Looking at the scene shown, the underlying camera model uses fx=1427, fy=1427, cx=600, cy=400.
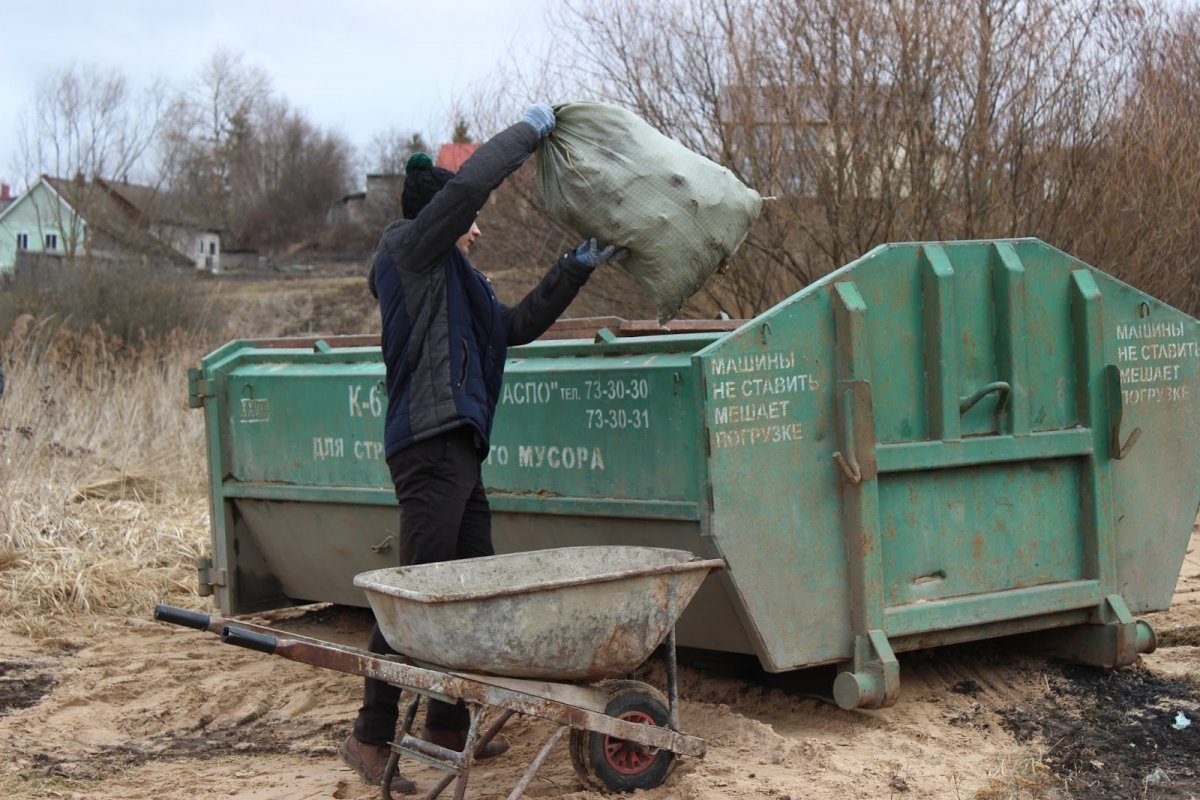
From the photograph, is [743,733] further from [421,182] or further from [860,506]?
[421,182]

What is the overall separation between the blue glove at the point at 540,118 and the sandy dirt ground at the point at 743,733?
2026 mm

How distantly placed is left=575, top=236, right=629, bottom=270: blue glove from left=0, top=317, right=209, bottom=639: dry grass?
4241mm

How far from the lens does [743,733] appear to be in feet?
15.2

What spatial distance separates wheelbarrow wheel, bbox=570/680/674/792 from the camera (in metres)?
4.14

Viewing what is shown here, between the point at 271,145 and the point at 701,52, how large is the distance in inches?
2475

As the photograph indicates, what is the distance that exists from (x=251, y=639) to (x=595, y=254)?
1.67 meters

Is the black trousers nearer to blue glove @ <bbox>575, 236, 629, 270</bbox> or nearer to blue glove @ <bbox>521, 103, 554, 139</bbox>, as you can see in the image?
blue glove @ <bbox>575, 236, 629, 270</bbox>

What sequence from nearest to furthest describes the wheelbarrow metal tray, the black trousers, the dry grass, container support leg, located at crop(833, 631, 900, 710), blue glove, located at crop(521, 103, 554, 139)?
the wheelbarrow metal tray → the black trousers → blue glove, located at crop(521, 103, 554, 139) → container support leg, located at crop(833, 631, 900, 710) → the dry grass

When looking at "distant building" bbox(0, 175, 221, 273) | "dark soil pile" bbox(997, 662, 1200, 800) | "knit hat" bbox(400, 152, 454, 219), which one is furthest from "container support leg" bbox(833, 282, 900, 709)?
"distant building" bbox(0, 175, 221, 273)

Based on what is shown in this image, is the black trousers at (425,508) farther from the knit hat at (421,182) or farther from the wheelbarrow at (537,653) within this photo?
the knit hat at (421,182)

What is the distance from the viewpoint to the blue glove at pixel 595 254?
4.62 meters

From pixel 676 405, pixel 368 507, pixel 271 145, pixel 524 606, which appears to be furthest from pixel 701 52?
pixel 271 145

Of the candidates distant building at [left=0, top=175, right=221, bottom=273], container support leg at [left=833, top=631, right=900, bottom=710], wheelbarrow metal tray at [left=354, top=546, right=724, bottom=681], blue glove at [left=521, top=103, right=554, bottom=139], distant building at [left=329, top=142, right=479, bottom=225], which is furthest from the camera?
distant building at [left=329, top=142, right=479, bottom=225]

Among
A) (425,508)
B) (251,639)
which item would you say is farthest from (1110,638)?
(251,639)
